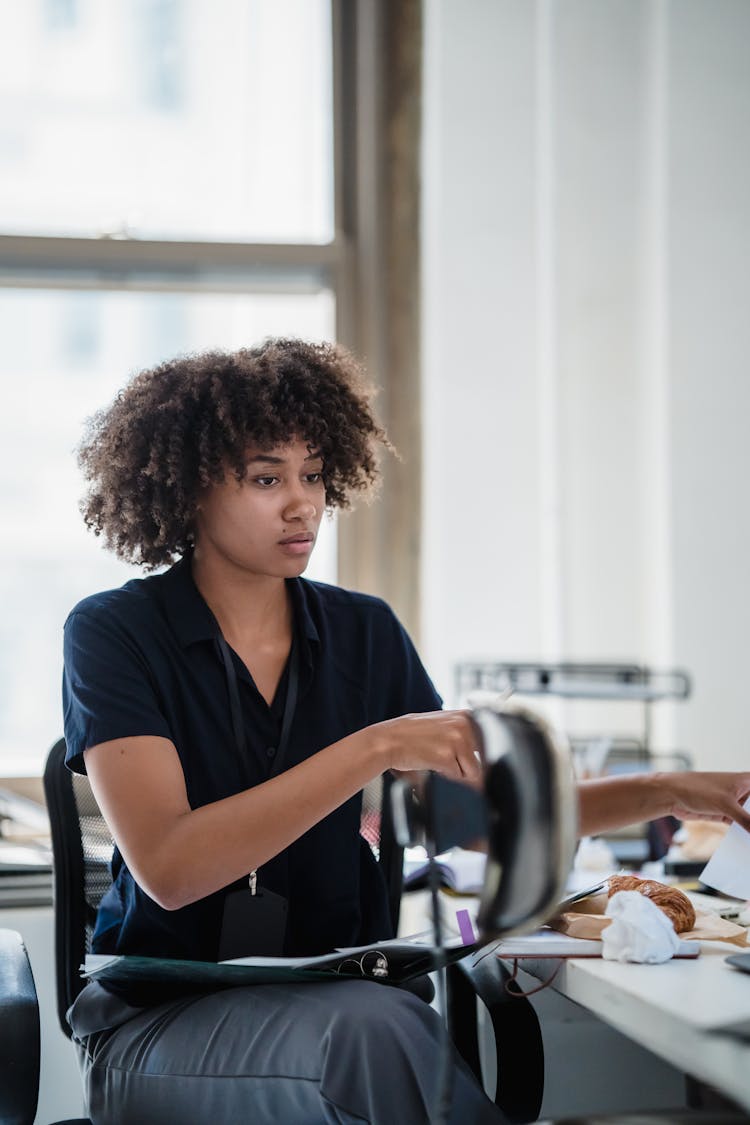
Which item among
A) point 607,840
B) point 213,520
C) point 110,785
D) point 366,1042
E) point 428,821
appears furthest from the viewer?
point 607,840

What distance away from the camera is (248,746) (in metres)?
1.42

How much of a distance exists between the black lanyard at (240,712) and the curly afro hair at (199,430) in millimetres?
208

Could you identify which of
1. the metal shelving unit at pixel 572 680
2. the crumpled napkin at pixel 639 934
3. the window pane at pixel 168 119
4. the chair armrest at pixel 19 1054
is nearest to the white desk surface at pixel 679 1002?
the crumpled napkin at pixel 639 934

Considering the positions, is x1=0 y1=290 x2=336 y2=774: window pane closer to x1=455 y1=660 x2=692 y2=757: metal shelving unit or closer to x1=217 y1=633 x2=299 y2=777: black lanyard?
x1=455 y1=660 x2=692 y2=757: metal shelving unit

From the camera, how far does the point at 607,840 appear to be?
275 cm

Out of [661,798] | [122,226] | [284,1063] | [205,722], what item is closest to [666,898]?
[661,798]

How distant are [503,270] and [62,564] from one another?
4.38ft

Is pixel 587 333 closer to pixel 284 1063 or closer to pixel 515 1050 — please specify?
pixel 515 1050

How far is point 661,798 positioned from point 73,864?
0.75m

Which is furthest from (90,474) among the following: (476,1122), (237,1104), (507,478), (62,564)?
(507,478)

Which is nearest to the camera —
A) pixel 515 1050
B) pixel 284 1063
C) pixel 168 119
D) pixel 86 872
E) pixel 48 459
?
pixel 284 1063

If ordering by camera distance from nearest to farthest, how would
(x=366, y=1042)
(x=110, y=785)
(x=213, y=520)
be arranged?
(x=366, y=1042)
(x=110, y=785)
(x=213, y=520)

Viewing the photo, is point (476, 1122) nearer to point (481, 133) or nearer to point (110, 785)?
point (110, 785)

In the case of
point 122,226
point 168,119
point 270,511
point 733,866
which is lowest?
point 733,866
